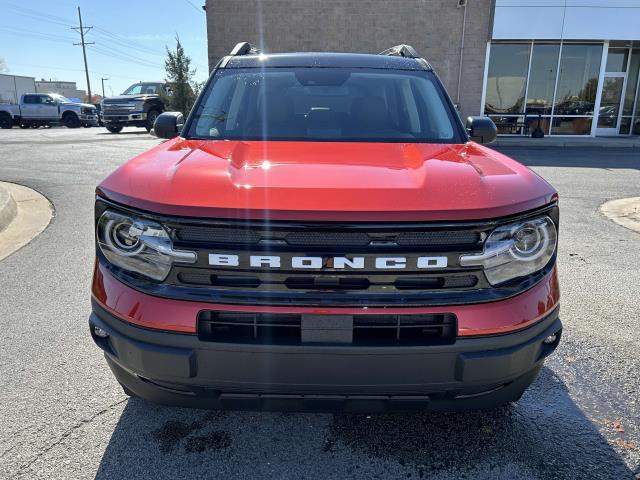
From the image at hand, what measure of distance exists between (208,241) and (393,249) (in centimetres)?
66

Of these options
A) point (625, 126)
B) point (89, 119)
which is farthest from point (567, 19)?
point (89, 119)

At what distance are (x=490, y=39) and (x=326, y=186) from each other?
725 inches

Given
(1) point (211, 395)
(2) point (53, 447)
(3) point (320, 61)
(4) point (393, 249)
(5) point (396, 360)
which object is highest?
(3) point (320, 61)

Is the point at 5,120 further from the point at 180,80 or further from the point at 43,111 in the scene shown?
the point at 180,80

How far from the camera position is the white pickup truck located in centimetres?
2836

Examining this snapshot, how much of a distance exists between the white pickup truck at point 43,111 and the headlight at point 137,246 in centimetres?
3092

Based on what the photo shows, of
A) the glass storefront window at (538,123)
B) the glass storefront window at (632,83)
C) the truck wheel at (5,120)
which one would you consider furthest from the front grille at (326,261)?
the truck wheel at (5,120)

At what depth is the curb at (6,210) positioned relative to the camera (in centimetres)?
588

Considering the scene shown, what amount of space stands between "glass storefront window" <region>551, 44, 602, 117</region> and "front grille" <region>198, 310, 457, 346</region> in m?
19.6

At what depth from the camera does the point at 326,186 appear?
1774 mm

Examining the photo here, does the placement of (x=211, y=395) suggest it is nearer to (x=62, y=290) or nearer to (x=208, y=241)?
(x=208, y=241)

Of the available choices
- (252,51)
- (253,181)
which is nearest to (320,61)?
(252,51)

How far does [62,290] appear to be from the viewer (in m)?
3.99

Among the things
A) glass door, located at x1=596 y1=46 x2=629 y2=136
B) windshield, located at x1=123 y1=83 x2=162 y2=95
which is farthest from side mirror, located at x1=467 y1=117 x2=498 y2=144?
windshield, located at x1=123 y1=83 x2=162 y2=95
